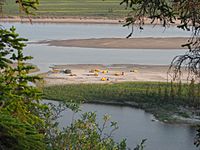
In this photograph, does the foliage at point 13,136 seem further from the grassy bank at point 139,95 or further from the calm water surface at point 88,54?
the calm water surface at point 88,54

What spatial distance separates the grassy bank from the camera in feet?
81.4

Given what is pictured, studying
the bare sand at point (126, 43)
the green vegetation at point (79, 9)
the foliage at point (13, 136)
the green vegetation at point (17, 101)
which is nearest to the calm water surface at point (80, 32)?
the bare sand at point (126, 43)

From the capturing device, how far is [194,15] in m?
4.14

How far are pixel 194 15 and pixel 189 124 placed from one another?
1862 centimetres

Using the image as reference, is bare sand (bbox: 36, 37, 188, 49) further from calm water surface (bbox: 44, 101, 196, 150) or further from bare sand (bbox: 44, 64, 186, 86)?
calm water surface (bbox: 44, 101, 196, 150)

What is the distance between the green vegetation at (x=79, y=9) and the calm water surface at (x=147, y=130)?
41.0 meters

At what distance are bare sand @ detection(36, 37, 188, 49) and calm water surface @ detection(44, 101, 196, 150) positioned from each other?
1891 cm

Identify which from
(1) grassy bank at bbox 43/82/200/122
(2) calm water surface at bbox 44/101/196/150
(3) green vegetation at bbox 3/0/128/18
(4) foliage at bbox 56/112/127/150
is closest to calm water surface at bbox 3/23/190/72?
(1) grassy bank at bbox 43/82/200/122

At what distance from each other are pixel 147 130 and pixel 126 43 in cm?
2513

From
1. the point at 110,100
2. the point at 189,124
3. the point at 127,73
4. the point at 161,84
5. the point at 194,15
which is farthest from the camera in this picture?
the point at 127,73

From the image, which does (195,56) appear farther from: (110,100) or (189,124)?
(110,100)

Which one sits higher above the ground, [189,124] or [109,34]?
[109,34]

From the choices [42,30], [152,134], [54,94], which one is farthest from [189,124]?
[42,30]

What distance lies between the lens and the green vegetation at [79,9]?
69.6 meters
